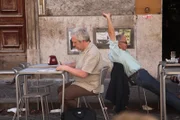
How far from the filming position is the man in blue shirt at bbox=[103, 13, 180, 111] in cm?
498

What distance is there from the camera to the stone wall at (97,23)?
8328 millimetres

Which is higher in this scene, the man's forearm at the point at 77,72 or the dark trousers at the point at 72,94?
the man's forearm at the point at 77,72

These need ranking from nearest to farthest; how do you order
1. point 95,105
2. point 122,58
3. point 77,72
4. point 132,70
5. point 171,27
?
point 77,72 < point 122,58 < point 132,70 < point 95,105 < point 171,27

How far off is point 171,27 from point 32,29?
3379mm

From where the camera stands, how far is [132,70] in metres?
5.31

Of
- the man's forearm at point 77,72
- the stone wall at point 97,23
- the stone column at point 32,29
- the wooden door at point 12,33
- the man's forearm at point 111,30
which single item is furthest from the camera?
the wooden door at point 12,33

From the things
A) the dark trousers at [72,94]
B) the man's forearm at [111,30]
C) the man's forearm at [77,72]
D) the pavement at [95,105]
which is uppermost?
the man's forearm at [111,30]

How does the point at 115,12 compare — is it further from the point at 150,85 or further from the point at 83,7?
the point at 150,85

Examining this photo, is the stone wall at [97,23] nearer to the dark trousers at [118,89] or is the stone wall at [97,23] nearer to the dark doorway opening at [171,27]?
the dark doorway opening at [171,27]

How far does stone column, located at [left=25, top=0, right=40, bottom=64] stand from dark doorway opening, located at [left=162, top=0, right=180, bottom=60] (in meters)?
2.95

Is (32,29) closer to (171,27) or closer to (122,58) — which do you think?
(171,27)

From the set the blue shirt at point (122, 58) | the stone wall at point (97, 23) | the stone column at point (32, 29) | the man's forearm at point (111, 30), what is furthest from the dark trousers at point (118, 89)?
the stone column at point (32, 29)

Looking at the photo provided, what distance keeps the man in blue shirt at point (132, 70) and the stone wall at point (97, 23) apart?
2.95 m

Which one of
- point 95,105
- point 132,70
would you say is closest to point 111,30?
point 132,70
